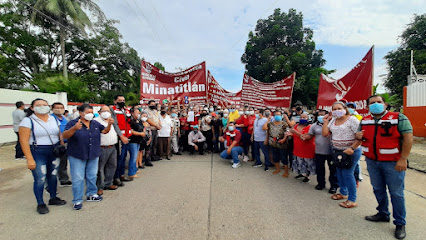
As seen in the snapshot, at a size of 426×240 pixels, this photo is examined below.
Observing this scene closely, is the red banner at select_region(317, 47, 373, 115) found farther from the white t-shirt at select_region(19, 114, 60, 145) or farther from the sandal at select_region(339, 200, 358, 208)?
the white t-shirt at select_region(19, 114, 60, 145)

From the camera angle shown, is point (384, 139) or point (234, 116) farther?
point (234, 116)

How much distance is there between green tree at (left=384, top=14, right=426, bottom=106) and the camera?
58.0 ft

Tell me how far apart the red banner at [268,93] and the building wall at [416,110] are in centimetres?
621

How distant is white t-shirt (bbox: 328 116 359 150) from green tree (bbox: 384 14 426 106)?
19239mm

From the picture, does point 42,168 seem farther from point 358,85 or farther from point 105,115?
point 358,85

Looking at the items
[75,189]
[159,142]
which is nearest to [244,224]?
[75,189]

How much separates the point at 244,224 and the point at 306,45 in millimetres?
20794

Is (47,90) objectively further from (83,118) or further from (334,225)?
(334,225)

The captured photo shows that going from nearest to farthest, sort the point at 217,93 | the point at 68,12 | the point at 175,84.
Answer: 1. the point at 175,84
2. the point at 217,93
3. the point at 68,12

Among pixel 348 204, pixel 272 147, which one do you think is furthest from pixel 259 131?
pixel 348 204

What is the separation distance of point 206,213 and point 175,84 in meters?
6.55

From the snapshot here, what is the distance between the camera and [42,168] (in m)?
3.02

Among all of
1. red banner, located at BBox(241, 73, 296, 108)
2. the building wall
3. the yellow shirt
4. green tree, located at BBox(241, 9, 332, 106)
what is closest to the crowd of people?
the yellow shirt

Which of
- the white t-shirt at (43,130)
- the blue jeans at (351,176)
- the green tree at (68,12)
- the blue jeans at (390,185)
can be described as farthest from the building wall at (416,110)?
the green tree at (68,12)
